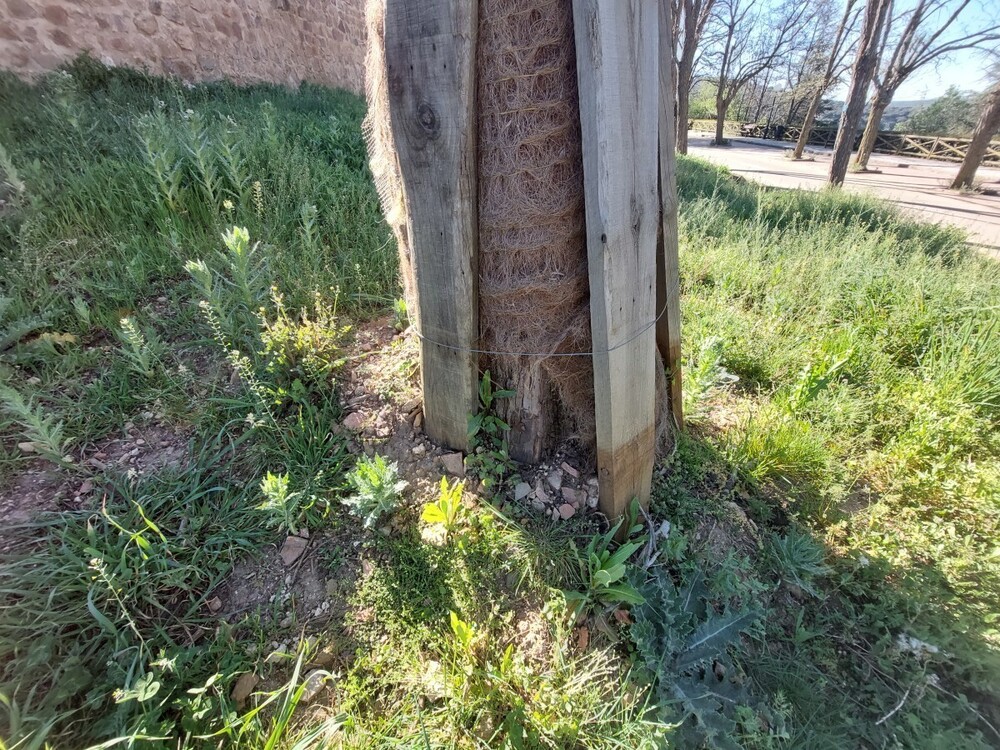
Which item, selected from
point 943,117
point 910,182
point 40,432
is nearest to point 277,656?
point 40,432

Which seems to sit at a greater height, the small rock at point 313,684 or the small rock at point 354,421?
the small rock at point 354,421

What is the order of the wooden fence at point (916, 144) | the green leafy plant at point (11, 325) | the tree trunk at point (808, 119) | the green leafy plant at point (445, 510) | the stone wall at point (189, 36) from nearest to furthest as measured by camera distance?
the green leafy plant at point (445, 510)
the green leafy plant at point (11, 325)
the stone wall at point (189, 36)
the tree trunk at point (808, 119)
the wooden fence at point (916, 144)

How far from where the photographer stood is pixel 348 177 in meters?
3.99

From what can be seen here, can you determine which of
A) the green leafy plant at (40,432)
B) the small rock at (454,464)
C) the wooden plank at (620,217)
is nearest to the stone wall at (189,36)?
the green leafy plant at (40,432)

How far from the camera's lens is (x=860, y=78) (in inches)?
318

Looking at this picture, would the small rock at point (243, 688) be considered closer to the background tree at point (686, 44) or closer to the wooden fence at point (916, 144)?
the background tree at point (686, 44)

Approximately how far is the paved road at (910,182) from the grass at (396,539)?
5.79 m

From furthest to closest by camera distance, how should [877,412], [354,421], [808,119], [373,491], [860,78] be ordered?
[808,119] < [860,78] < [877,412] < [354,421] < [373,491]

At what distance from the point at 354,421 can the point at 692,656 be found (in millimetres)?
1589

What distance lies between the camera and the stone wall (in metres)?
4.12

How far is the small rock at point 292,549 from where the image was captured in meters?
1.63

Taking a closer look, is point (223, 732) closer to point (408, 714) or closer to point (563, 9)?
point (408, 714)

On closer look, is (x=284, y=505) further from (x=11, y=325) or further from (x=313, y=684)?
(x=11, y=325)

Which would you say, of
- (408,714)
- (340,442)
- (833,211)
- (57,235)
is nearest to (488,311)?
(340,442)
